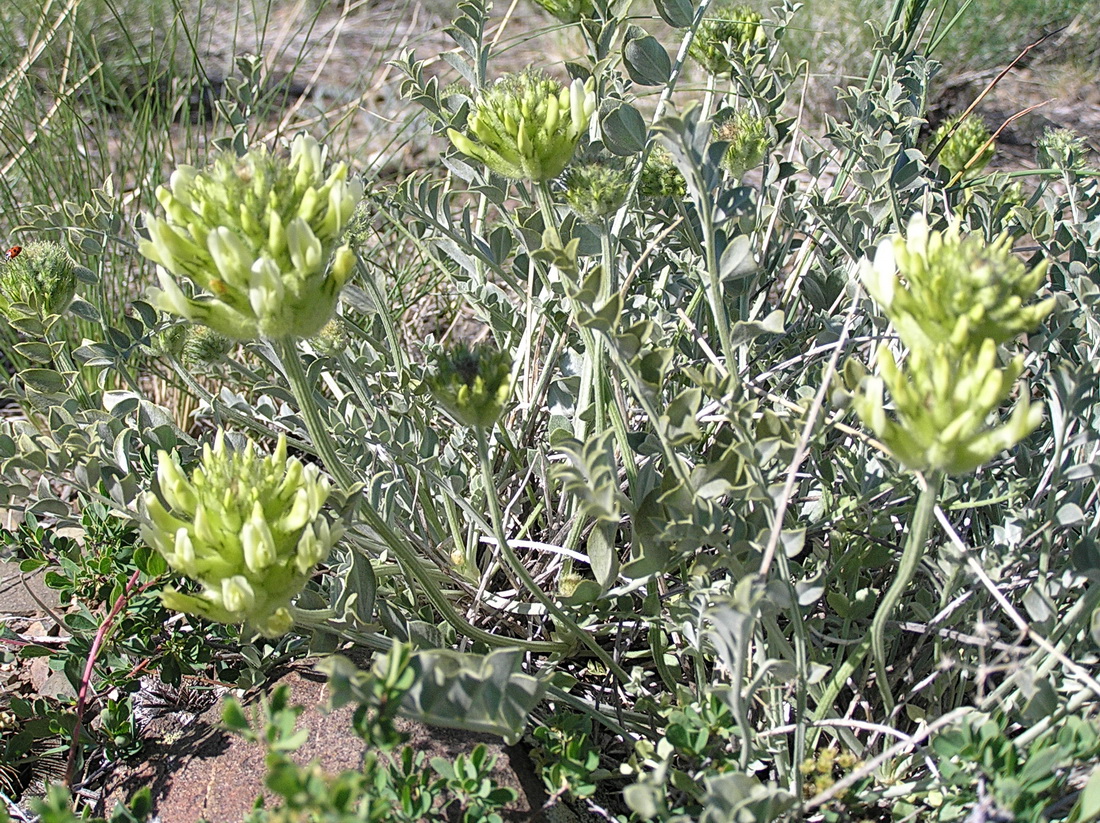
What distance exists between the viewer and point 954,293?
108 cm

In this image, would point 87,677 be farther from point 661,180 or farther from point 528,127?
point 661,180

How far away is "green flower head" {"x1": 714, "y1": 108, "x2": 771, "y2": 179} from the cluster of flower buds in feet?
1.86

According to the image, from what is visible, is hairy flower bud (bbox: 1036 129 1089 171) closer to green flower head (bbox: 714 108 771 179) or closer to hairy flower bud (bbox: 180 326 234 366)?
green flower head (bbox: 714 108 771 179)

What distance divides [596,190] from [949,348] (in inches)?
23.0

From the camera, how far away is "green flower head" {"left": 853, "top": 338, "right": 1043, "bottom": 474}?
98 centimetres

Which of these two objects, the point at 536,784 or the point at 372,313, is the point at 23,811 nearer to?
the point at 536,784

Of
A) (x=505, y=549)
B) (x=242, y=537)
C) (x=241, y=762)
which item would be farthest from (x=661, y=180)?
(x=241, y=762)

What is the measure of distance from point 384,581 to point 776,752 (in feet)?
2.45

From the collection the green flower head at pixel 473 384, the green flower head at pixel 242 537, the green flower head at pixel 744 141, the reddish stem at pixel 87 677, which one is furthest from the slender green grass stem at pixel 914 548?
the reddish stem at pixel 87 677

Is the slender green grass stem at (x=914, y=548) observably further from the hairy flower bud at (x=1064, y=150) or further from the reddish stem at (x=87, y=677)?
the reddish stem at (x=87, y=677)

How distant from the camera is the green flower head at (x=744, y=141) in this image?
169cm

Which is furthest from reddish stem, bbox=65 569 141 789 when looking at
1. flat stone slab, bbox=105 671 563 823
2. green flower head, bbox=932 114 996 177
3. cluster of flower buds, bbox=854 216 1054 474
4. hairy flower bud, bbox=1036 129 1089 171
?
green flower head, bbox=932 114 996 177

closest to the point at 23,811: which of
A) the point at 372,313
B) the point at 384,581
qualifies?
the point at 384,581

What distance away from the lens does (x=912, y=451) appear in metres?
1.03
